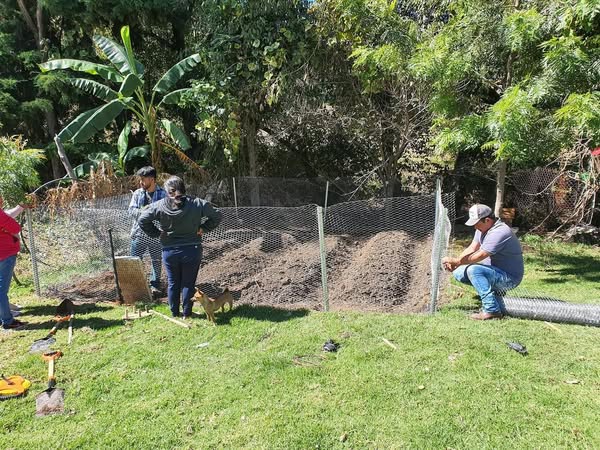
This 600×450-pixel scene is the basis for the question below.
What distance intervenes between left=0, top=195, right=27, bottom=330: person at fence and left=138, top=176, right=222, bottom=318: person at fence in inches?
59.6

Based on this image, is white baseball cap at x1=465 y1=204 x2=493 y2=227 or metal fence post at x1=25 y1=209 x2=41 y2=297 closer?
white baseball cap at x1=465 y1=204 x2=493 y2=227

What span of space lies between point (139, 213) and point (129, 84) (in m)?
3.43

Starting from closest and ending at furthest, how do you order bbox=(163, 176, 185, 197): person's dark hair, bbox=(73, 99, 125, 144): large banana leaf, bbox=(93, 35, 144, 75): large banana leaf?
bbox=(163, 176, 185, 197): person's dark hair < bbox=(73, 99, 125, 144): large banana leaf < bbox=(93, 35, 144, 75): large banana leaf

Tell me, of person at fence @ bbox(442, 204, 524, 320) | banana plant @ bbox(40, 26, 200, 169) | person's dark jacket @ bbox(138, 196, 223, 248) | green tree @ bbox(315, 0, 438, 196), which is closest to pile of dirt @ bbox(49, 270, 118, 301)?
person's dark jacket @ bbox(138, 196, 223, 248)

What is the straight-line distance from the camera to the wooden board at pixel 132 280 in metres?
5.66

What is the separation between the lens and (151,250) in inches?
244

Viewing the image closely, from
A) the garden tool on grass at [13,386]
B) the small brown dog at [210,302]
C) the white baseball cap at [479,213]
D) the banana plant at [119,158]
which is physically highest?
the banana plant at [119,158]

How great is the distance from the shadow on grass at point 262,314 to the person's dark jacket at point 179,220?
3.25ft

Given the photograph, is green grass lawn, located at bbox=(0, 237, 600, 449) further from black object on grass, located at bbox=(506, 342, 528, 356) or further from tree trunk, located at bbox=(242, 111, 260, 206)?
tree trunk, located at bbox=(242, 111, 260, 206)

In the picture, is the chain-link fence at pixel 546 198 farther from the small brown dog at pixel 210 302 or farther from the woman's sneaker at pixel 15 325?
the woman's sneaker at pixel 15 325

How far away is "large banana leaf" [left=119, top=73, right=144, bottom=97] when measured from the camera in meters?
7.69

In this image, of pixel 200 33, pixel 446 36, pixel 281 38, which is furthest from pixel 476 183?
pixel 200 33

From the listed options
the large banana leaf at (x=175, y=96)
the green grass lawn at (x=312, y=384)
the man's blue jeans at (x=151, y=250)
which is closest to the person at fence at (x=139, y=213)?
the man's blue jeans at (x=151, y=250)

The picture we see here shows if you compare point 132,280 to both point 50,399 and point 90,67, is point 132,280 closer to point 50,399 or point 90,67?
point 50,399
